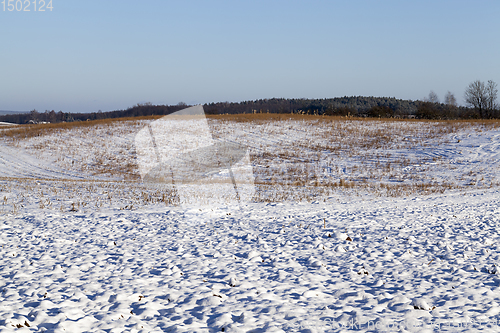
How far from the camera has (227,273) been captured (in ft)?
19.6

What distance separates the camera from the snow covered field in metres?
4.28

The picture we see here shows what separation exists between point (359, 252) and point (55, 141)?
33.1 m

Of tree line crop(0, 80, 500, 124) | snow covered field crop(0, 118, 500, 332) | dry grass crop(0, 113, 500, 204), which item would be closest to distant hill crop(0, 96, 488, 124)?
tree line crop(0, 80, 500, 124)

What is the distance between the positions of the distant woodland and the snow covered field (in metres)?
31.7

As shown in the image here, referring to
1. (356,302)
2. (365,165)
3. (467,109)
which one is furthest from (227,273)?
(467,109)

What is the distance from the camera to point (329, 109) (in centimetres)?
5569

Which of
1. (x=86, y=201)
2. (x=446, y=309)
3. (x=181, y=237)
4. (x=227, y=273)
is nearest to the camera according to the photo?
(x=446, y=309)

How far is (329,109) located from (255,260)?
52014 mm

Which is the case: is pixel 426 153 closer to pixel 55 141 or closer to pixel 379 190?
pixel 379 190

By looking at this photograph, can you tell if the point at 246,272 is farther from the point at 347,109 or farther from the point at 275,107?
the point at 275,107

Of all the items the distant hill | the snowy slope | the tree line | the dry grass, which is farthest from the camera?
the distant hill

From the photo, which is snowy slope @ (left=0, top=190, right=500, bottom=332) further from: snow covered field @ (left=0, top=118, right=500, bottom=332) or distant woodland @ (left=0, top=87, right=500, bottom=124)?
distant woodland @ (left=0, top=87, right=500, bottom=124)

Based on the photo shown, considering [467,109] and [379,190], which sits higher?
[467,109]

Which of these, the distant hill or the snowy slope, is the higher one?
the distant hill
